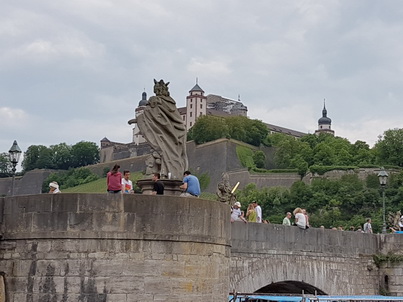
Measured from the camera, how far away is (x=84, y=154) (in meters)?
147

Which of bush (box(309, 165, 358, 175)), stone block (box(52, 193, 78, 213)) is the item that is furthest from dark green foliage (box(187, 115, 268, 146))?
stone block (box(52, 193, 78, 213))

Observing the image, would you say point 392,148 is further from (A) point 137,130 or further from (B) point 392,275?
(B) point 392,275

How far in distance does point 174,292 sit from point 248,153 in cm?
9835

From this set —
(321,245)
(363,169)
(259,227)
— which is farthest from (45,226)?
(363,169)

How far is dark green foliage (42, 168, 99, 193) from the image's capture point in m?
125

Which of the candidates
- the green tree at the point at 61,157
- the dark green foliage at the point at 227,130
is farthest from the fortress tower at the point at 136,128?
the dark green foliage at the point at 227,130

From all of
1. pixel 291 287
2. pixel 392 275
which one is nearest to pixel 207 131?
pixel 392 275

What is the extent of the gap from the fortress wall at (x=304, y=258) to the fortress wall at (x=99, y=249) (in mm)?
4320

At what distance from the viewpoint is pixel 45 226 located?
11.8 metres

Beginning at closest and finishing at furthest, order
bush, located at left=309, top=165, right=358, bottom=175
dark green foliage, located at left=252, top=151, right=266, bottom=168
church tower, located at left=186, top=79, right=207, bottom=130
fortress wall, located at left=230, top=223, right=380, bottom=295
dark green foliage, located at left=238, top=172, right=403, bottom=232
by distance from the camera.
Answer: fortress wall, located at left=230, top=223, right=380, bottom=295, dark green foliage, located at left=238, top=172, right=403, bottom=232, bush, located at left=309, top=165, right=358, bottom=175, dark green foliage, located at left=252, top=151, right=266, bottom=168, church tower, located at left=186, top=79, right=207, bottom=130

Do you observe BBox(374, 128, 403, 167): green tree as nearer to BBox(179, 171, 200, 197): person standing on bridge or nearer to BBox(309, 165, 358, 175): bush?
BBox(309, 165, 358, 175): bush

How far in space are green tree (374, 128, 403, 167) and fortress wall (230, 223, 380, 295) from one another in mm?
81541

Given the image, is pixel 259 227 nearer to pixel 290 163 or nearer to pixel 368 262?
pixel 368 262

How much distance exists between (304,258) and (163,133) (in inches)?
209
